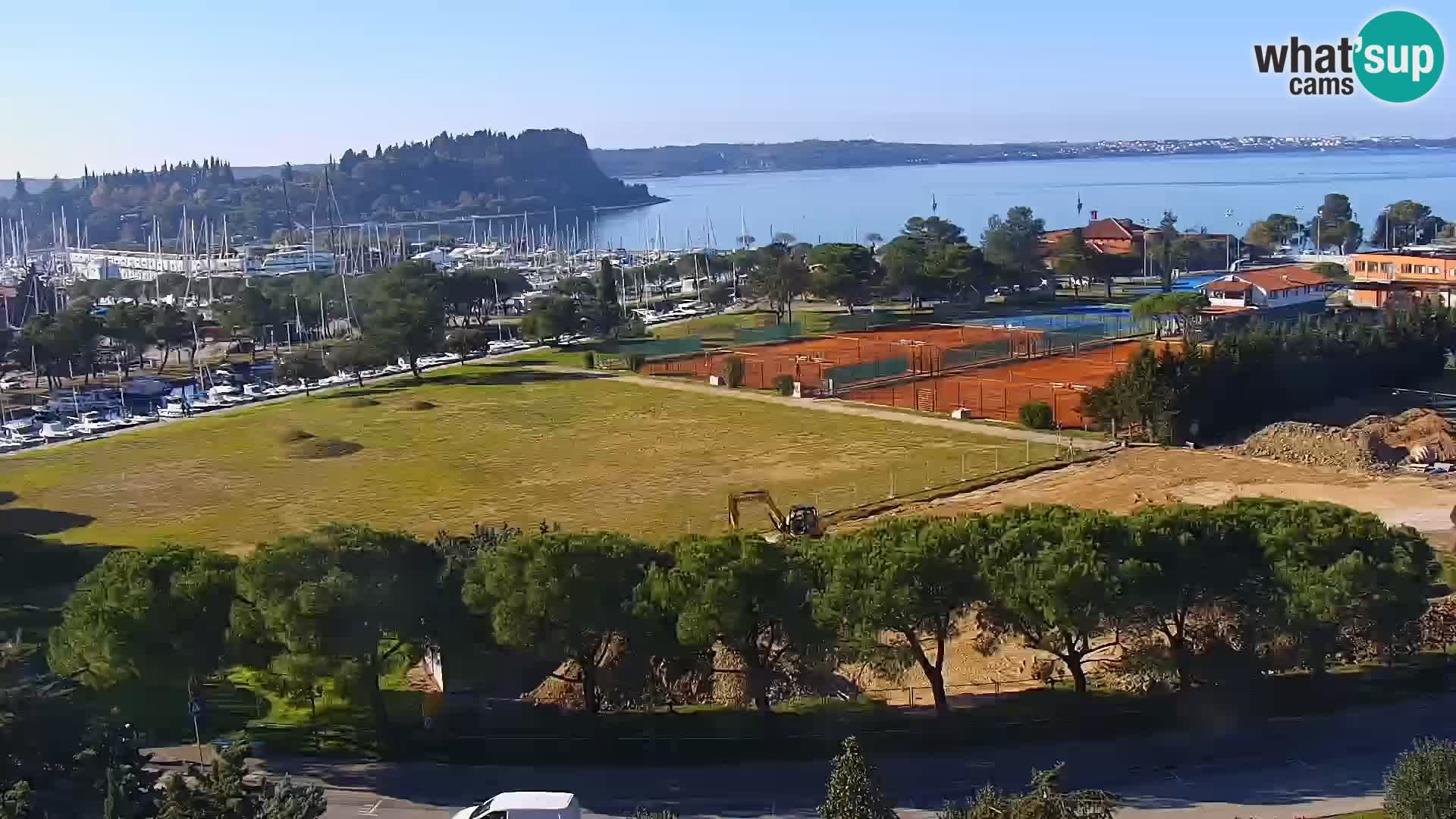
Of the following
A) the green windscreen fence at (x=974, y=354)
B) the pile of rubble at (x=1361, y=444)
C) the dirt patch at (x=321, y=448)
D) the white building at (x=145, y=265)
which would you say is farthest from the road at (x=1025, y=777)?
the white building at (x=145, y=265)

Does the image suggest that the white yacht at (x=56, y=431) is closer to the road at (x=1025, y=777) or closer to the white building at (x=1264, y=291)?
the road at (x=1025, y=777)

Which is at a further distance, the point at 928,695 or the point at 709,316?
the point at 709,316

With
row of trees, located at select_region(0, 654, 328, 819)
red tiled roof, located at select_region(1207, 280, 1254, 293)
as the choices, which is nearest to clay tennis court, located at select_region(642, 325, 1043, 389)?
red tiled roof, located at select_region(1207, 280, 1254, 293)

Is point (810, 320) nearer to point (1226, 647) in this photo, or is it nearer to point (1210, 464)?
point (1210, 464)

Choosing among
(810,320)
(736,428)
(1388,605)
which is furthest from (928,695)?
(810,320)

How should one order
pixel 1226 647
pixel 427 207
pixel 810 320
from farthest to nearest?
pixel 427 207 → pixel 810 320 → pixel 1226 647

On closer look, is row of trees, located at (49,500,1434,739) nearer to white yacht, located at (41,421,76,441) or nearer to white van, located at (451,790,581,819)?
white van, located at (451,790,581,819)

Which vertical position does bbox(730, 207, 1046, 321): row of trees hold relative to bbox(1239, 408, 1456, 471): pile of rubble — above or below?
above
